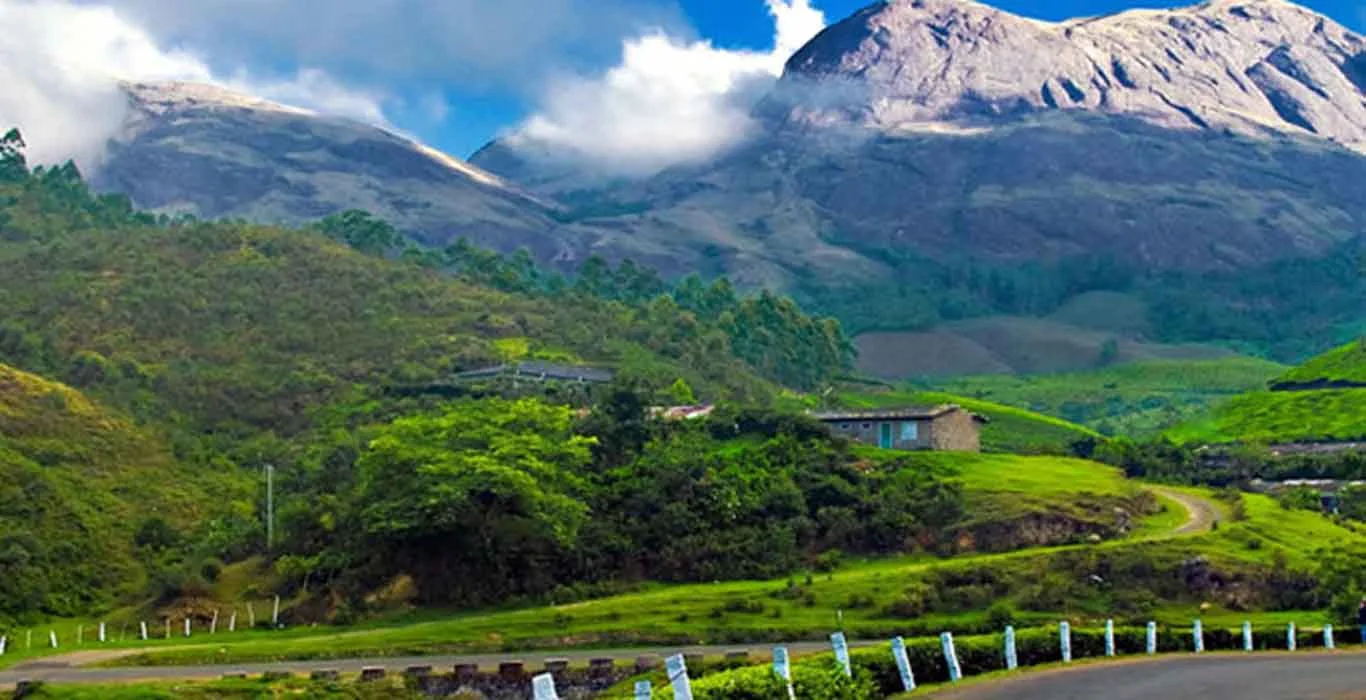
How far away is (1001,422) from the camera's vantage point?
129 meters

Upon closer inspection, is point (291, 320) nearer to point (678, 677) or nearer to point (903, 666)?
point (903, 666)

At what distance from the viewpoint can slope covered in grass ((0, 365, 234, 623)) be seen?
66375 mm

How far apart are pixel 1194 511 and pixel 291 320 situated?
67949mm

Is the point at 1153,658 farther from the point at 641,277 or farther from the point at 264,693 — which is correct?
the point at 641,277

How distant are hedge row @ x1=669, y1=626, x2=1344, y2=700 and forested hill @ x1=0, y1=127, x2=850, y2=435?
71.9 m

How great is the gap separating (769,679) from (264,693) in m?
22.8

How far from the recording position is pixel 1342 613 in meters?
43.3

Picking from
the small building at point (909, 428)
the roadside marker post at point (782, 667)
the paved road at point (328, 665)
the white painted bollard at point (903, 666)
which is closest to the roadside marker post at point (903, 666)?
the white painted bollard at point (903, 666)

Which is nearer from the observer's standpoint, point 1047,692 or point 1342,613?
point 1047,692

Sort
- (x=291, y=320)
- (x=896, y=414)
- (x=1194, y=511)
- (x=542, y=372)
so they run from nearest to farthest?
1. (x=1194, y=511)
2. (x=896, y=414)
3. (x=542, y=372)
4. (x=291, y=320)

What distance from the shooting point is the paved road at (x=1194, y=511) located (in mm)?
66812

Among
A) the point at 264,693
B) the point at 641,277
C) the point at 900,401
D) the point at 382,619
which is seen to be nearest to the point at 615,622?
the point at 382,619

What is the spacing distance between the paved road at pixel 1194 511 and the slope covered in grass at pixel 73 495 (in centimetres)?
4645

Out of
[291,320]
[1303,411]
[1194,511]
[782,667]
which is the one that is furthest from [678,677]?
[1303,411]
